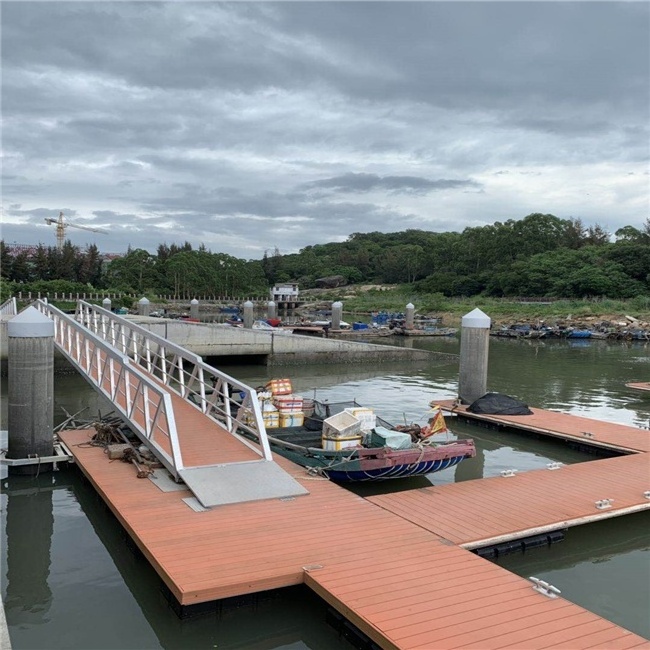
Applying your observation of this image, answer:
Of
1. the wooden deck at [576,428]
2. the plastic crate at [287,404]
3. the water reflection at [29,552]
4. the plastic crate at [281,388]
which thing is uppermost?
the plastic crate at [281,388]

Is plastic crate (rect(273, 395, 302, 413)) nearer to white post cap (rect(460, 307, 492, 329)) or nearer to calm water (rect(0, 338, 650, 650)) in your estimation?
calm water (rect(0, 338, 650, 650))

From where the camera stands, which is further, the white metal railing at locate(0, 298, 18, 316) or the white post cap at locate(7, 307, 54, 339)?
the white metal railing at locate(0, 298, 18, 316)

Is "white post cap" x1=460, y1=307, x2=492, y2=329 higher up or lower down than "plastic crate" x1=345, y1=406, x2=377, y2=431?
higher up

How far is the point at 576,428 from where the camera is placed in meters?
16.2

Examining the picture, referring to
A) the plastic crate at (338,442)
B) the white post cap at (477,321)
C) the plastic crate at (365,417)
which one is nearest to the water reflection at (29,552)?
the plastic crate at (338,442)

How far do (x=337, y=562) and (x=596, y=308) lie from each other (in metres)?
68.4

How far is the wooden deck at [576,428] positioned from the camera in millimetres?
14688

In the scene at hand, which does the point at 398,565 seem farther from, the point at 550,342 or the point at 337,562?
the point at 550,342

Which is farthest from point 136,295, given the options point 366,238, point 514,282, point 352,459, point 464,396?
point 366,238

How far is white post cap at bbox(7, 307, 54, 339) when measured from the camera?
11.4 m

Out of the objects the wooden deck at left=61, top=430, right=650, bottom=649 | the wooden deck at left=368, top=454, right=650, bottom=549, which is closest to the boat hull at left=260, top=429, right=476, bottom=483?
the wooden deck at left=368, top=454, right=650, bottom=549

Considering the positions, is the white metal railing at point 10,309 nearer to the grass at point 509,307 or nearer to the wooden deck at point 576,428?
the wooden deck at point 576,428

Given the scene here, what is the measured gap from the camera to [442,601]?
21.3 ft

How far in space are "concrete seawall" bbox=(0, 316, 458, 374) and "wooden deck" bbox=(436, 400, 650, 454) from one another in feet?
46.0
